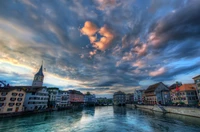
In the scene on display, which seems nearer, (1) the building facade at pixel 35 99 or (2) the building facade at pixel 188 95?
(1) the building facade at pixel 35 99

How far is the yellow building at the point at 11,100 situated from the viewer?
5072 centimetres

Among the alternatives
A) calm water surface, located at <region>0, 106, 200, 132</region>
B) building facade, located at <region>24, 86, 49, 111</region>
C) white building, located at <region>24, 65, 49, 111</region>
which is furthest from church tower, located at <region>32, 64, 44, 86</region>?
calm water surface, located at <region>0, 106, 200, 132</region>

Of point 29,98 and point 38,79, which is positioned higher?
point 38,79

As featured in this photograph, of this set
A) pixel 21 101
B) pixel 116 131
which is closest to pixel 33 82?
pixel 21 101

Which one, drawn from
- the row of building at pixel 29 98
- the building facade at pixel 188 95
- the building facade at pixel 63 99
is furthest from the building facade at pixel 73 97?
the building facade at pixel 188 95

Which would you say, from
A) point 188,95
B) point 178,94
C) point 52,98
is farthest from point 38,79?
point 188,95

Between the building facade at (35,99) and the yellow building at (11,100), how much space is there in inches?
366

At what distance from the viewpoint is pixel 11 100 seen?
54.2 m

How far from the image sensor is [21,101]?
60312 millimetres

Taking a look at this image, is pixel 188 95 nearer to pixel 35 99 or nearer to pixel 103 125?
pixel 103 125

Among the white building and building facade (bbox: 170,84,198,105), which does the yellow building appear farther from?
building facade (bbox: 170,84,198,105)

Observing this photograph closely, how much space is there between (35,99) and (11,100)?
64.7 ft

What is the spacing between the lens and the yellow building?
166ft

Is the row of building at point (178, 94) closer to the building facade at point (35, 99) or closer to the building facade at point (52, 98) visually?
the building facade at point (52, 98)
